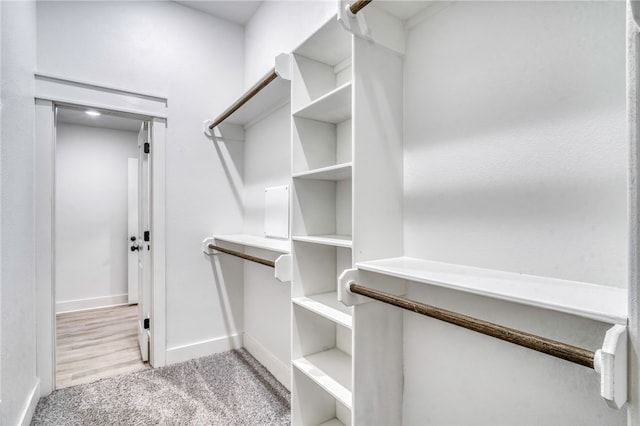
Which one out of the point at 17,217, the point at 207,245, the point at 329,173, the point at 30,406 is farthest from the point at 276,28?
the point at 30,406

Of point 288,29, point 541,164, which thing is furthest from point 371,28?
point 288,29

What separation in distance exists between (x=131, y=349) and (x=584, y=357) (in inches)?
127

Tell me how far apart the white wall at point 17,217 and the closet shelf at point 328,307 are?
138cm

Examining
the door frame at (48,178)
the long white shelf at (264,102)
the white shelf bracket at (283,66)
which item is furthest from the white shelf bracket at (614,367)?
the door frame at (48,178)

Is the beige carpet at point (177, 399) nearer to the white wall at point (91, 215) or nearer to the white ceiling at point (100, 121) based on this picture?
the white wall at point (91, 215)

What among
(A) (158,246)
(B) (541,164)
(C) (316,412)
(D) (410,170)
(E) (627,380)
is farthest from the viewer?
(A) (158,246)

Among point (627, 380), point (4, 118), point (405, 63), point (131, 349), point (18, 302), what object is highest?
point (405, 63)

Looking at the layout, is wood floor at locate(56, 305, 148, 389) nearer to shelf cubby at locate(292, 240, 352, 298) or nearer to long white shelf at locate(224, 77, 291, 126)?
shelf cubby at locate(292, 240, 352, 298)

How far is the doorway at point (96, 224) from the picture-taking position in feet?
12.1

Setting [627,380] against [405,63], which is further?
[405,63]

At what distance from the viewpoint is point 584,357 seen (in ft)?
2.04

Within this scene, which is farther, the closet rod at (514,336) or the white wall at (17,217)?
the white wall at (17,217)

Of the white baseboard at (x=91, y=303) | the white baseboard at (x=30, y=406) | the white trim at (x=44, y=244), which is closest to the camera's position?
the white baseboard at (x=30, y=406)

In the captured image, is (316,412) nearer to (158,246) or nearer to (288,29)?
(158,246)
